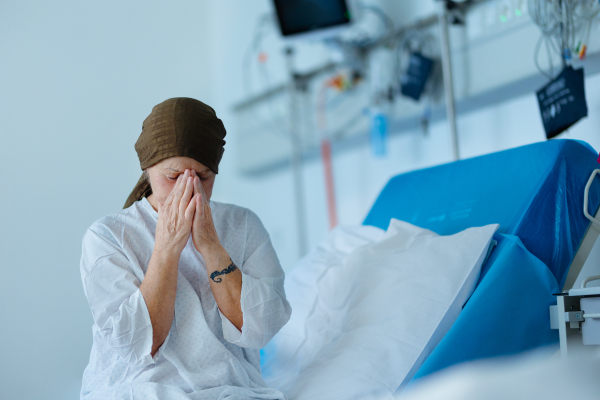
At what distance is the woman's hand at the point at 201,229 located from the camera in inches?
43.3

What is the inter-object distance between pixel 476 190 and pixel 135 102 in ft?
3.49

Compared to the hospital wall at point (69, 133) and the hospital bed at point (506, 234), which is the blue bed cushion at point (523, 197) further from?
the hospital wall at point (69, 133)

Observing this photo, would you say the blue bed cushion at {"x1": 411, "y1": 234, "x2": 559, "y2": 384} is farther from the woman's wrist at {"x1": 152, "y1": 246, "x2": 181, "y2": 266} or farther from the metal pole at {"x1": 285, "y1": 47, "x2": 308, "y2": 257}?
the metal pole at {"x1": 285, "y1": 47, "x2": 308, "y2": 257}

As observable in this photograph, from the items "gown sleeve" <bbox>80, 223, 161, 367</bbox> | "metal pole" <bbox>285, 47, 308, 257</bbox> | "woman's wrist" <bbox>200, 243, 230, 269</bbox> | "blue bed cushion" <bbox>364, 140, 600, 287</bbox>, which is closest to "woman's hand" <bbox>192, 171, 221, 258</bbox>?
"woman's wrist" <bbox>200, 243, 230, 269</bbox>

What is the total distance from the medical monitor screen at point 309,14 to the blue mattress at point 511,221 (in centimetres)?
93

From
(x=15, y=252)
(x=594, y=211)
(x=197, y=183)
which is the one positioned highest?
(x=197, y=183)

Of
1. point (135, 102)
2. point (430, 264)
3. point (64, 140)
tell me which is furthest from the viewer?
point (135, 102)

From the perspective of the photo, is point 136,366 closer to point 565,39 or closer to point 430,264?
point 430,264

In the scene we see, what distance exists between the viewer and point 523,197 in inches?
52.7

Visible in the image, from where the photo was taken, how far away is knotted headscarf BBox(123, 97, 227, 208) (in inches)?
43.4

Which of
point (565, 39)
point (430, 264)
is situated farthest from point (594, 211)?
point (565, 39)

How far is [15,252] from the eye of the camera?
132 cm

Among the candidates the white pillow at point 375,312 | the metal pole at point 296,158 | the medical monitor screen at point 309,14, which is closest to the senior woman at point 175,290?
the white pillow at point 375,312

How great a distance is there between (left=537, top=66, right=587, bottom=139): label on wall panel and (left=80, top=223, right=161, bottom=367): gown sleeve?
50.6 inches
